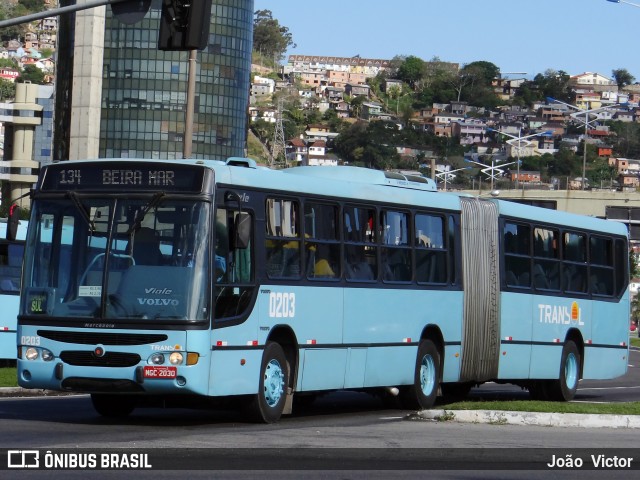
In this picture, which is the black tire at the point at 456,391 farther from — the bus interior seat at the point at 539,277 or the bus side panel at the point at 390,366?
the bus side panel at the point at 390,366

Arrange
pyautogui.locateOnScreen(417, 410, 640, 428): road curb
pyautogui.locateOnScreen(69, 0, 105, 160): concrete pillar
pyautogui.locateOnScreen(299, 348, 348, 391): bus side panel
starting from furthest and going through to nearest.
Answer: pyautogui.locateOnScreen(69, 0, 105, 160): concrete pillar → pyautogui.locateOnScreen(417, 410, 640, 428): road curb → pyautogui.locateOnScreen(299, 348, 348, 391): bus side panel

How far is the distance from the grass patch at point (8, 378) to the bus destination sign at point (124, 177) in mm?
8334

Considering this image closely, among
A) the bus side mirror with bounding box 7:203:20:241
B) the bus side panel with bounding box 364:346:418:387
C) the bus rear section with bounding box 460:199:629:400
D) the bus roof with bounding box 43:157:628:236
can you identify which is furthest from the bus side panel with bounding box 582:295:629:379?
the bus side mirror with bounding box 7:203:20:241

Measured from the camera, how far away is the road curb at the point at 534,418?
1753 centimetres

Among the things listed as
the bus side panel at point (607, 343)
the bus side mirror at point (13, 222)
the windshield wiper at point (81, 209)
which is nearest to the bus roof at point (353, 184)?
the windshield wiper at point (81, 209)

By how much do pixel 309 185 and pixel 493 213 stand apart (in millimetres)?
5370

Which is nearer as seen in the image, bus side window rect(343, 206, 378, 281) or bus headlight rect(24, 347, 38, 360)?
bus headlight rect(24, 347, 38, 360)

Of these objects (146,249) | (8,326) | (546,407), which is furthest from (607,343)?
(8,326)

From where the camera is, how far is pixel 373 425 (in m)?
16.6

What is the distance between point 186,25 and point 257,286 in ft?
16.3

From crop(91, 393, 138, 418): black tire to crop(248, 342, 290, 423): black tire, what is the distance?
5.24 feet

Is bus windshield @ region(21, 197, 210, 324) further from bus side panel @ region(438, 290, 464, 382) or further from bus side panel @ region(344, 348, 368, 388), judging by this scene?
bus side panel @ region(438, 290, 464, 382)

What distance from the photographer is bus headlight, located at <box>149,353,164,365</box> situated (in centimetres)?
1483

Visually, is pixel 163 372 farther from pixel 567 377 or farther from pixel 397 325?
pixel 567 377
